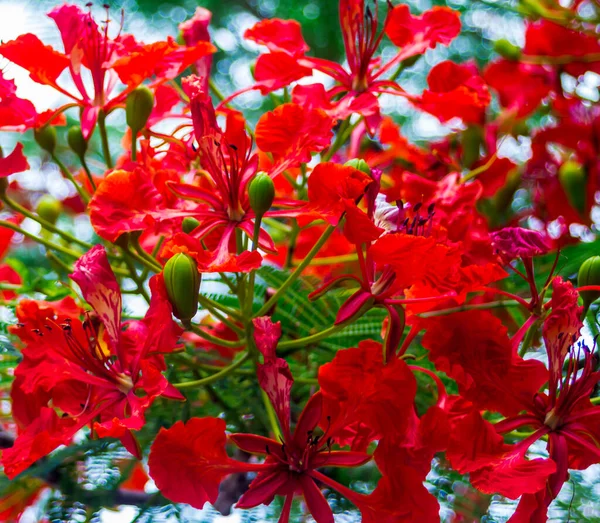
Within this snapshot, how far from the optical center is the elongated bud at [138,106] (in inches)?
40.1

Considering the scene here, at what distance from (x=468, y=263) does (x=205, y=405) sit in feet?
1.34

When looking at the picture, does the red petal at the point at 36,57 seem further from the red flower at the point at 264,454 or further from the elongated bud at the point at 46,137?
the red flower at the point at 264,454

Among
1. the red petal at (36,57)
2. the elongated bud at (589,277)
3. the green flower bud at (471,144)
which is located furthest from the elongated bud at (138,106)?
the green flower bud at (471,144)

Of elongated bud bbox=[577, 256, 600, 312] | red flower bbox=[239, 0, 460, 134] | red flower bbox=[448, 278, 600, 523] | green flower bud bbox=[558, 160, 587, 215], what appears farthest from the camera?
green flower bud bbox=[558, 160, 587, 215]

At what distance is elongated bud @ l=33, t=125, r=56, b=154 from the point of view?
42.9 inches

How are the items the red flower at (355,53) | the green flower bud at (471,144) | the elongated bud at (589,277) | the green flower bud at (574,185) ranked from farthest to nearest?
the green flower bud at (471,144)
the green flower bud at (574,185)
the red flower at (355,53)
the elongated bud at (589,277)

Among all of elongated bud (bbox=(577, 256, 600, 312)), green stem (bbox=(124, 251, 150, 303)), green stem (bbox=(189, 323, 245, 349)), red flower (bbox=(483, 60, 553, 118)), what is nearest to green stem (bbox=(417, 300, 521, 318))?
elongated bud (bbox=(577, 256, 600, 312))

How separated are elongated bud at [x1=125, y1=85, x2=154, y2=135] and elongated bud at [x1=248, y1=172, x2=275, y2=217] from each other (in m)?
0.23

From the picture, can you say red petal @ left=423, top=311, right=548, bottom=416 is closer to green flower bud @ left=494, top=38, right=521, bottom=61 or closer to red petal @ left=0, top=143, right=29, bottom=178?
red petal @ left=0, top=143, right=29, bottom=178

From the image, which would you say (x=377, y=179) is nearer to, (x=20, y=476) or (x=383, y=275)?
(x=383, y=275)

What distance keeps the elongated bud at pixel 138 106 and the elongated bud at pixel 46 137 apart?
0.14 metres

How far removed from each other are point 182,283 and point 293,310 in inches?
12.0

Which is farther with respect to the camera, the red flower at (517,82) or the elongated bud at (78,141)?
the red flower at (517,82)

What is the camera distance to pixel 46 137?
109cm
